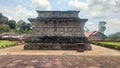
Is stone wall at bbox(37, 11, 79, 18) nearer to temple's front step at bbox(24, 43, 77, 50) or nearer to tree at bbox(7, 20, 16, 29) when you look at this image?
temple's front step at bbox(24, 43, 77, 50)

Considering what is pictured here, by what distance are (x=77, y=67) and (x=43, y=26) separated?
1944 centimetres

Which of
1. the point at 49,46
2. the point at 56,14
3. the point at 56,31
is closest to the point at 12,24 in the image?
the point at 56,14

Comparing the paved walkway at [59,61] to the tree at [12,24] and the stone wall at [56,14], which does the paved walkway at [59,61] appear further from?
the tree at [12,24]

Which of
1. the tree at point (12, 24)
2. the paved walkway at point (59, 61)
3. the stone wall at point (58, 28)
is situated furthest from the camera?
the tree at point (12, 24)

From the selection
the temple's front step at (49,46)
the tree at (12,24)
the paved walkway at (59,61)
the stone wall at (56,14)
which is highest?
the tree at (12,24)

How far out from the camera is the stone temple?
95.2 ft

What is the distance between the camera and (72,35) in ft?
97.8

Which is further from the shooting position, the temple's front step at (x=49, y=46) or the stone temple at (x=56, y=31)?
the stone temple at (x=56, y=31)

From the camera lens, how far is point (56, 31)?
30078 mm

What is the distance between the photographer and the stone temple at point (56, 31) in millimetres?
29016

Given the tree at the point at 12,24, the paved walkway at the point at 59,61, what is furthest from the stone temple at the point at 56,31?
the tree at the point at 12,24

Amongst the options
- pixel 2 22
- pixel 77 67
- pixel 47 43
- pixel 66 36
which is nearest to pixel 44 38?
pixel 47 43

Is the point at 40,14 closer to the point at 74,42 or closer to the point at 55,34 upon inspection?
the point at 55,34

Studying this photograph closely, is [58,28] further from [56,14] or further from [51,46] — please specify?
[51,46]
